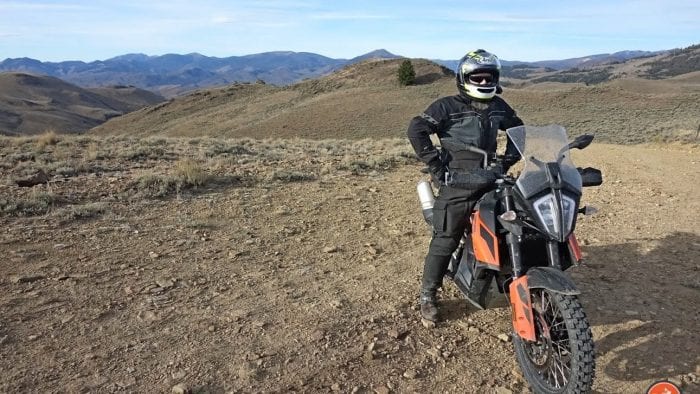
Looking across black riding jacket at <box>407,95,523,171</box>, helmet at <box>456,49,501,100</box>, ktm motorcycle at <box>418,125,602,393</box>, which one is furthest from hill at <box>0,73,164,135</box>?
ktm motorcycle at <box>418,125,602,393</box>

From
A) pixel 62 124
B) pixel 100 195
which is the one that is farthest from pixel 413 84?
pixel 62 124

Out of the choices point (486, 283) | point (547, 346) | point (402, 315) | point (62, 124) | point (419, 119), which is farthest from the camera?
point (62, 124)

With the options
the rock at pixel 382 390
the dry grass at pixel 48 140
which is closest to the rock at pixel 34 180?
the dry grass at pixel 48 140

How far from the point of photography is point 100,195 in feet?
24.1

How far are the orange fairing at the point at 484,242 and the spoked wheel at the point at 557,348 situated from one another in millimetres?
335

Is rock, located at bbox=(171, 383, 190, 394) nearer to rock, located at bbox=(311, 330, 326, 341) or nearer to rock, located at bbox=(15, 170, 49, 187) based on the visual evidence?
rock, located at bbox=(311, 330, 326, 341)

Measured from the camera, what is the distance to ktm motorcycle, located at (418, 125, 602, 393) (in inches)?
112

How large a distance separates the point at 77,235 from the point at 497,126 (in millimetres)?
4606

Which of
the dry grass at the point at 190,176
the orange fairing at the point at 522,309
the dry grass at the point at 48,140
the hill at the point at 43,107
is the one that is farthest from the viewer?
the hill at the point at 43,107

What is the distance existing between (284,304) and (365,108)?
5125 centimetres

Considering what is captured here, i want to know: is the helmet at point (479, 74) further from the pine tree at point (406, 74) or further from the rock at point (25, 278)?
the pine tree at point (406, 74)

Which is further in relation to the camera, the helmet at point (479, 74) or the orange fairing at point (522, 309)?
the helmet at point (479, 74)

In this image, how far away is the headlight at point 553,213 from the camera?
115 inches

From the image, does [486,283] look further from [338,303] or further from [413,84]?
[413,84]
